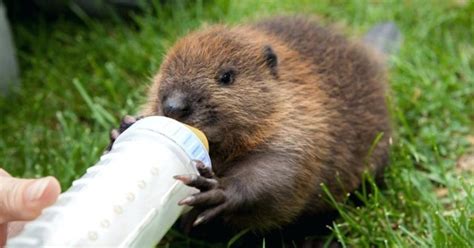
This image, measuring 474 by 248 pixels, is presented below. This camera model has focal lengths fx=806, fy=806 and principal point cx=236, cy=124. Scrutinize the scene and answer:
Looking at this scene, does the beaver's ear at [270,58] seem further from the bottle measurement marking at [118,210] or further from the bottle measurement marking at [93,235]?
the bottle measurement marking at [93,235]

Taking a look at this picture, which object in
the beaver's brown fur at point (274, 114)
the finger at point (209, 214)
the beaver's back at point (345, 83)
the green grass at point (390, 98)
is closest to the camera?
the finger at point (209, 214)

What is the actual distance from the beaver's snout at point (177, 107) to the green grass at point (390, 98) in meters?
0.66

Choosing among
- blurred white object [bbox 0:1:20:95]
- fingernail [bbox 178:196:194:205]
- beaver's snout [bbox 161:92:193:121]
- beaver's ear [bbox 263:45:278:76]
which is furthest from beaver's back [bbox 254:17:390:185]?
blurred white object [bbox 0:1:20:95]

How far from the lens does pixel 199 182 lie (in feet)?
8.05

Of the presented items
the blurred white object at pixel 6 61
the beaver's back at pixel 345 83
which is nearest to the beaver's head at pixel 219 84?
the beaver's back at pixel 345 83

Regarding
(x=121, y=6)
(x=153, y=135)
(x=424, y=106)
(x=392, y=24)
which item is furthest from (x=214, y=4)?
(x=153, y=135)

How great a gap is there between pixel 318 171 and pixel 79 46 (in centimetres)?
227

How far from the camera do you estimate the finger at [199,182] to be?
7.77 ft

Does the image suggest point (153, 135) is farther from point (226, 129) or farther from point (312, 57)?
point (312, 57)

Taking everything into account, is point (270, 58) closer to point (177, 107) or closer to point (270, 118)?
point (270, 118)

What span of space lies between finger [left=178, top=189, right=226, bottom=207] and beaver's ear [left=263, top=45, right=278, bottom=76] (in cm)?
71

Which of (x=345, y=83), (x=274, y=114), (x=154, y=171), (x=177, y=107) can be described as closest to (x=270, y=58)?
(x=274, y=114)

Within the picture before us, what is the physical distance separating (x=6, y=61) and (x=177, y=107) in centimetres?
225

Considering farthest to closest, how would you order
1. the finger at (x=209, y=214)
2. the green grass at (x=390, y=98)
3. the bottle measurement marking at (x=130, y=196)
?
the green grass at (x=390, y=98), the finger at (x=209, y=214), the bottle measurement marking at (x=130, y=196)
